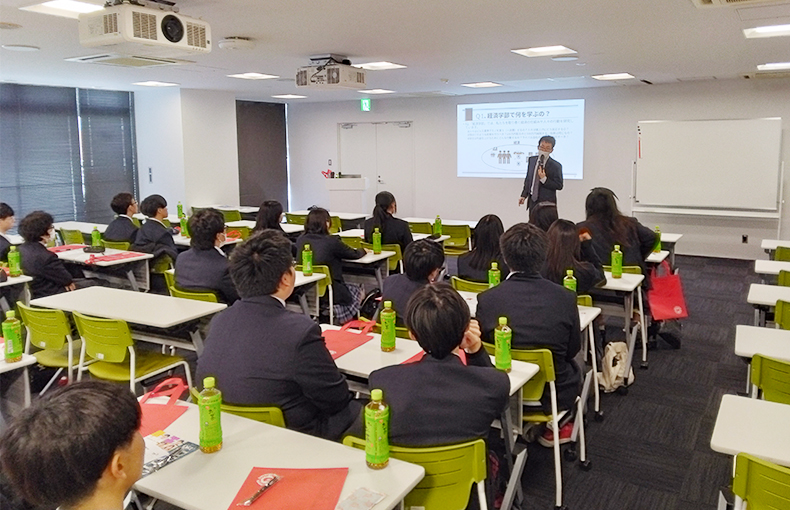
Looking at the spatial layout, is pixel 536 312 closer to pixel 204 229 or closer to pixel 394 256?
pixel 204 229

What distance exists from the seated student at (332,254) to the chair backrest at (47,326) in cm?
210

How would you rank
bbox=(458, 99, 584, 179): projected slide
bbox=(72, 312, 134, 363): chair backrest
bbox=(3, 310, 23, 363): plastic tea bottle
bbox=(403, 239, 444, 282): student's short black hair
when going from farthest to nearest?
1. bbox=(458, 99, 584, 179): projected slide
2. bbox=(403, 239, 444, 282): student's short black hair
3. bbox=(72, 312, 134, 363): chair backrest
4. bbox=(3, 310, 23, 363): plastic tea bottle

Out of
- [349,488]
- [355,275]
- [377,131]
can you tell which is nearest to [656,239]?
[355,275]

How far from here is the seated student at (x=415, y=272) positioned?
3.48 m

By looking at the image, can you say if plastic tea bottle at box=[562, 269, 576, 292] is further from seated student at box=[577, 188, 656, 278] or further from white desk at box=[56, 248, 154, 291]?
white desk at box=[56, 248, 154, 291]

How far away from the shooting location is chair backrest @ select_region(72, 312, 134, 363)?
11.1ft

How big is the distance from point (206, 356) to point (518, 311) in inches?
57.4

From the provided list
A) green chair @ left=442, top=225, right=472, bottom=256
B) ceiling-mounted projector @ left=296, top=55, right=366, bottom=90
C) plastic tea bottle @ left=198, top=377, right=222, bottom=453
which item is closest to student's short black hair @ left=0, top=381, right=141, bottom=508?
plastic tea bottle @ left=198, top=377, right=222, bottom=453

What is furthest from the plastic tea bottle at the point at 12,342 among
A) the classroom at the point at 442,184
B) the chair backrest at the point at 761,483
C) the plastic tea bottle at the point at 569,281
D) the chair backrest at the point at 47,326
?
the chair backrest at the point at 761,483

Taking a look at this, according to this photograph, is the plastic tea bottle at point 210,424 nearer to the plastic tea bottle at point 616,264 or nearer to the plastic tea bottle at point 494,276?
the plastic tea bottle at point 494,276

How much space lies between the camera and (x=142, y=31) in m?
3.67

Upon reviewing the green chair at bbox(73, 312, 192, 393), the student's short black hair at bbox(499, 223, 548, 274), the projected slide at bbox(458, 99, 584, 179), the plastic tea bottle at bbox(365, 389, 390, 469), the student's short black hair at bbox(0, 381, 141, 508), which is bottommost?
the green chair at bbox(73, 312, 192, 393)

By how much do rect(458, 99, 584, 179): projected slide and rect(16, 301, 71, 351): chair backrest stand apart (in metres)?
8.50

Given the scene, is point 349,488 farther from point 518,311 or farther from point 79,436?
point 518,311
